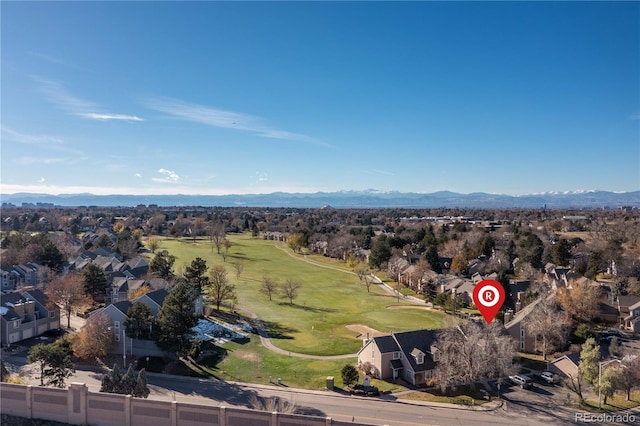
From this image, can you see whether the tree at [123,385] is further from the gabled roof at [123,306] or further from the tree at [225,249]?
the tree at [225,249]

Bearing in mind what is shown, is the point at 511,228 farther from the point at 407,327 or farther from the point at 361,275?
the point at 407,327

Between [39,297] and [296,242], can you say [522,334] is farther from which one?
[296,242]

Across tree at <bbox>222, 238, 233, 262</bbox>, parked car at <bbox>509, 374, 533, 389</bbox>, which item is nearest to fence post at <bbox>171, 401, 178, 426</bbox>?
parked car at <bbox>509, 374, 533, 389</bbox>

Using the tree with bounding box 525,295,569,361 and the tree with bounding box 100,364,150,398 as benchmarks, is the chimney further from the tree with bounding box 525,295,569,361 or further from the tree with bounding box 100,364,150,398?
the tree with bounding box 100,364,150,398

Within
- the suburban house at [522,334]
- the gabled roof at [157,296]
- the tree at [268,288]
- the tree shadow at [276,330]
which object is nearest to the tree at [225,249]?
the tree at [268,288]

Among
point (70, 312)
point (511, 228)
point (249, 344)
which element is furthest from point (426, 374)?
point (511, 228)

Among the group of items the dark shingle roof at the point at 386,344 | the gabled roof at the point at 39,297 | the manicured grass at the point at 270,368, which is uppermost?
the gabled roof at the point at 39,297
